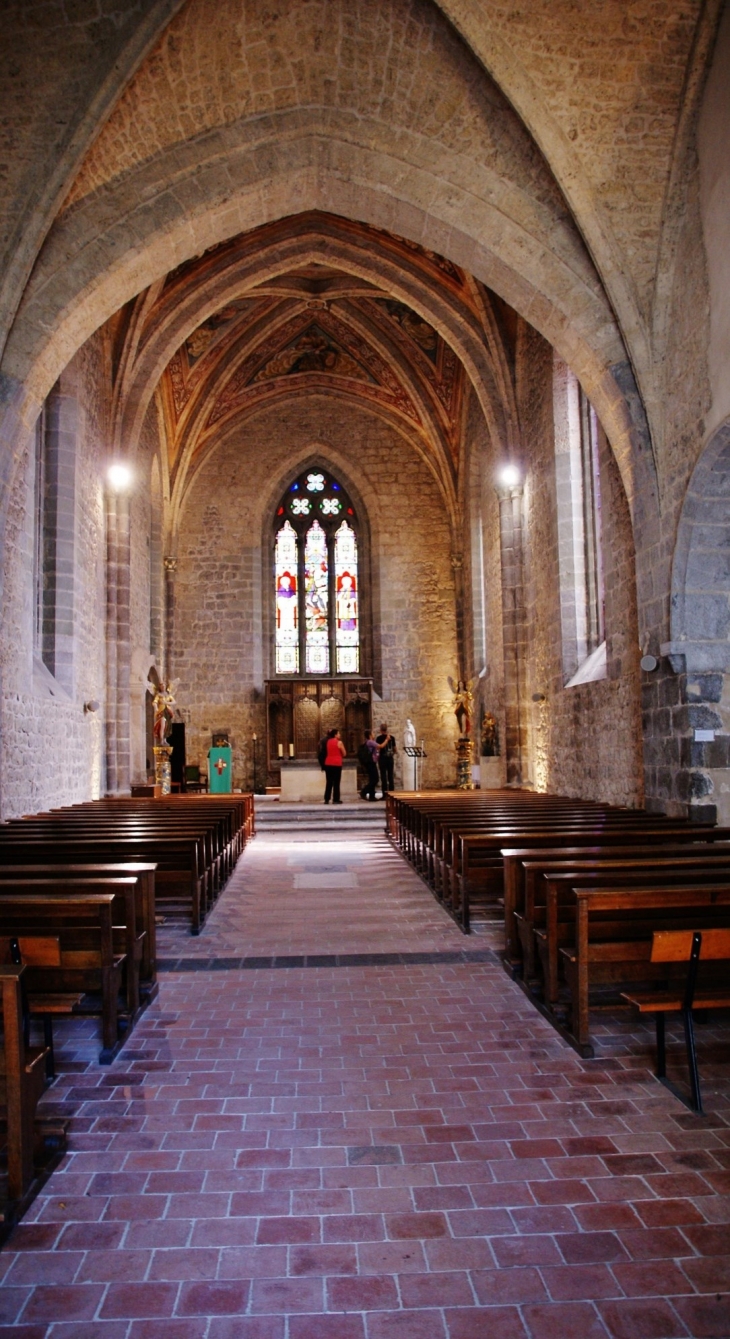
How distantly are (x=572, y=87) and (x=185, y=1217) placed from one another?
943 cm

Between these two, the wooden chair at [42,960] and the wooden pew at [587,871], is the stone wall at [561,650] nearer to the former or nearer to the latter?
the wooden pew at [587,871]

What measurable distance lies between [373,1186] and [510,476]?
503 inches

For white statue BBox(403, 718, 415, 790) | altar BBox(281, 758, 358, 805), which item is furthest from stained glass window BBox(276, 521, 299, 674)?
altar BBox(281, 758, 358, 805)

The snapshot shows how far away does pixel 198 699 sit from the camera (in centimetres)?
2056

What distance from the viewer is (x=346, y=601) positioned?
21.6 metres

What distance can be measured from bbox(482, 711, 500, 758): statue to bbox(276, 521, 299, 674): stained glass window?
19.7 feet

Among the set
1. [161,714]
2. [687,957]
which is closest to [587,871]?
[687,957]

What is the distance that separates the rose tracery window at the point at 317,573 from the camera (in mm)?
21516

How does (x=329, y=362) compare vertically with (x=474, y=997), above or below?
above

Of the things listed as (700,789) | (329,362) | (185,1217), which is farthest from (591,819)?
(329,362)

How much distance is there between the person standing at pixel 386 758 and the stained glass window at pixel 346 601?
10.8 ft

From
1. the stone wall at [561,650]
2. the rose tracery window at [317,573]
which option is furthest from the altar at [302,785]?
the stone wall at [561,650]

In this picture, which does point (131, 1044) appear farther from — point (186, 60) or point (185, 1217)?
point (186, 60)

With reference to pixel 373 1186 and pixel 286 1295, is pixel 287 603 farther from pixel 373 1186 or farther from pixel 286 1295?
pixel 286 1295
